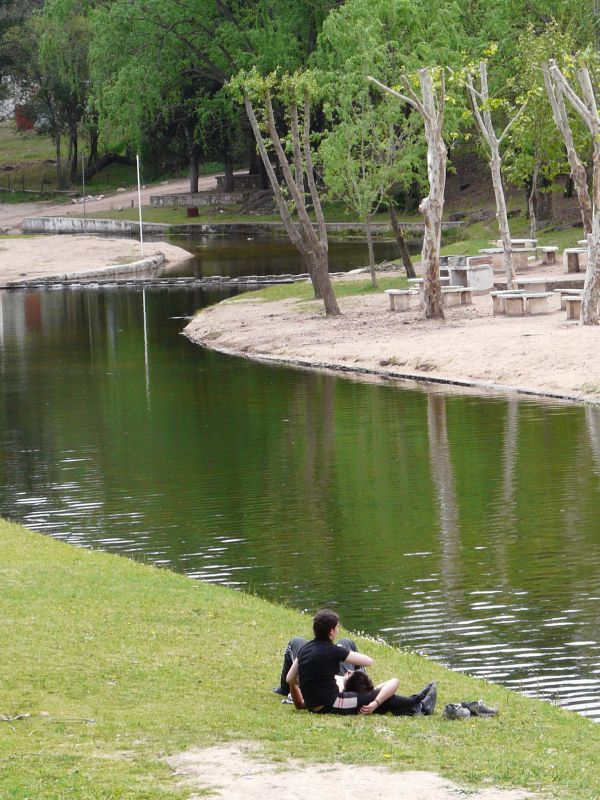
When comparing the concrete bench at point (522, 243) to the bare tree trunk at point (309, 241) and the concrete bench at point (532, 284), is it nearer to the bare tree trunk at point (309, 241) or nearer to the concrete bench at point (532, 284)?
the concrete bench at point (532, 284)

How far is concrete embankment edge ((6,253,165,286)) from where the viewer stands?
56.4m

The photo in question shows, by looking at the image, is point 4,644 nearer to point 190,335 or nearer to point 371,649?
point 371,649

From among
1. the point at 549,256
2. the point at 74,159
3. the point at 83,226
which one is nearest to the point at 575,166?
the point at 549,256

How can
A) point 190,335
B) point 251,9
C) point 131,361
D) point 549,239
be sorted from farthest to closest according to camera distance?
point 251,9 < point 549,239 < point 190,335 < point 131,361

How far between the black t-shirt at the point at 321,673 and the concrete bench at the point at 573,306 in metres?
23.3

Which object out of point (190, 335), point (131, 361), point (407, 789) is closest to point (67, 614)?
point (407, 789)

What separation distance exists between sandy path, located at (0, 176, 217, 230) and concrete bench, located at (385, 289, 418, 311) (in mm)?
50007

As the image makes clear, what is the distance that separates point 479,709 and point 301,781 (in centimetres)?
213

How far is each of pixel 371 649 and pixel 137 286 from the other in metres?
43.0

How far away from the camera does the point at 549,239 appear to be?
51688 millimetres

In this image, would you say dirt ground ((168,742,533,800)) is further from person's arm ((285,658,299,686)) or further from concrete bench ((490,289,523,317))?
concrete bench ((490,289,523,317))

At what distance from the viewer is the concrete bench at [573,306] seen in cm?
3138

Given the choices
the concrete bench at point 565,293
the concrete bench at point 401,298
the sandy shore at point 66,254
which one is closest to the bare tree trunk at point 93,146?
the sandy shore at point 66,254

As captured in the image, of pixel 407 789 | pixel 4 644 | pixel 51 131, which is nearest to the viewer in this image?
pixel 407 789
